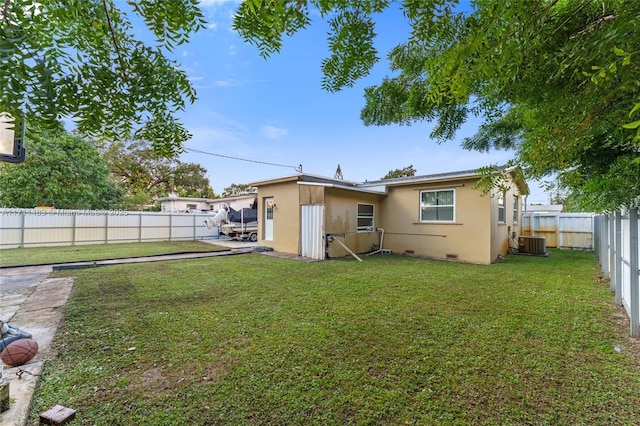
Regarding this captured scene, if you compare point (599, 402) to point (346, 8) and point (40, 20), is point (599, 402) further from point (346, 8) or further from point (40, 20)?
point (40, 20)

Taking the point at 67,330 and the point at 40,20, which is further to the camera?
the point at 67,330

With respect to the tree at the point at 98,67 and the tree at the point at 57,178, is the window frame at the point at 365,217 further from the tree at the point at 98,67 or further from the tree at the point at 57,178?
the tree at the point at 57,178

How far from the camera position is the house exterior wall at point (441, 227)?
28.2ft

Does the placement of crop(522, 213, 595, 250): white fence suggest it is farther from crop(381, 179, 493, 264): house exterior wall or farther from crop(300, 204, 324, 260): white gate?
crop(300, 204, 324, 260): white gate

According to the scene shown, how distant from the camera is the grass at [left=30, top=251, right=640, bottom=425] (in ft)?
6.79

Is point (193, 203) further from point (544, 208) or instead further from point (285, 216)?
point (544, 208)

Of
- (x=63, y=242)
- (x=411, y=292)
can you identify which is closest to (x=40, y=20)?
(x=411, y=292)

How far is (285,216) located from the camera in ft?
34.4

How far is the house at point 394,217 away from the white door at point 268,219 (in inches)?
2.6

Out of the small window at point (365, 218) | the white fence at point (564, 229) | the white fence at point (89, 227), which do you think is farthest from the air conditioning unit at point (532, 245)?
the white fence at point (89, 227)

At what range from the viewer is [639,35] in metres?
0.82

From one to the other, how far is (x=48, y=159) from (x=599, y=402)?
20.0 m

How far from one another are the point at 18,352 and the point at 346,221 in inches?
320

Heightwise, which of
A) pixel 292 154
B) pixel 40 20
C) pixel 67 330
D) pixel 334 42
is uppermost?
pixel 292 154
